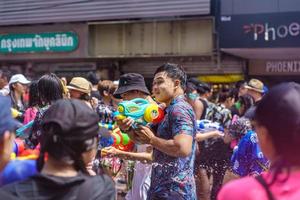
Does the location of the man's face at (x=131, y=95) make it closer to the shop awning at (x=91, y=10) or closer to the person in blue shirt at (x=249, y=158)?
the person in blue shirt at (x=249, y=158)

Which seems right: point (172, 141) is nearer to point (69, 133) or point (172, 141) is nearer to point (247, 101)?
point (69, 133)

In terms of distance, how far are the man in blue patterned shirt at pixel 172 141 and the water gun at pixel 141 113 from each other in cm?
12

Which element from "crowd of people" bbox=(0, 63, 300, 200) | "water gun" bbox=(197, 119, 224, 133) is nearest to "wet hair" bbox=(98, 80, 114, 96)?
"crowd of people" bbox=(0, 63, 300, 200)

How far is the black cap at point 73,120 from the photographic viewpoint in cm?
240

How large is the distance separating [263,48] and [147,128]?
11741 mm

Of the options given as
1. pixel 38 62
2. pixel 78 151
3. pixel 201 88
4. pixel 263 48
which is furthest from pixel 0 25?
pixel 78 151

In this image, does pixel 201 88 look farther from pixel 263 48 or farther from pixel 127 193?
pixel 263 48

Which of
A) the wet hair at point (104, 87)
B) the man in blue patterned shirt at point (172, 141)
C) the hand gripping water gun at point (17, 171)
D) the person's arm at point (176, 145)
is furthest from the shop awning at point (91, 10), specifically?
the hand gripping water gun at point (17, 171)

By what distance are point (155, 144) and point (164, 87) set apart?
1.63 feet

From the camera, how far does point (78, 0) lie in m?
18.2

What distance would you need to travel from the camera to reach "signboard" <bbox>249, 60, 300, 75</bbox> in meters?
16.1

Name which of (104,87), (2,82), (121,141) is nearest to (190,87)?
(104,87)

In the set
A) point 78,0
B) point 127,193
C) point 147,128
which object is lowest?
point 127,193

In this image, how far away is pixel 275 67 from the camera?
1642 cm
